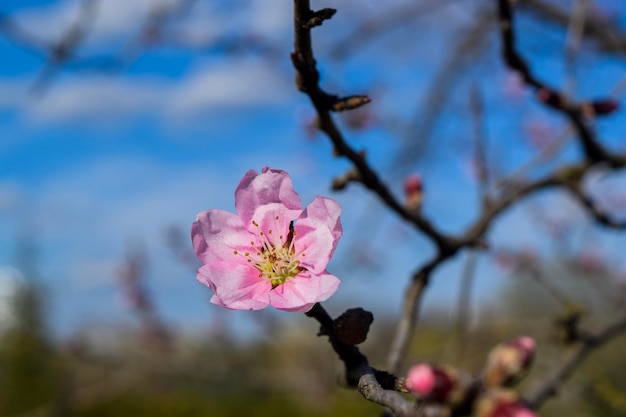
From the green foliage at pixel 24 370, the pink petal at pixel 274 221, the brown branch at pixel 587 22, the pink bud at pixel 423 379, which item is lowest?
the pink bud at pixel 423 379

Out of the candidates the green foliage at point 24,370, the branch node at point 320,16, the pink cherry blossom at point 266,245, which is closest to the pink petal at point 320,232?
the pink cherry blossom at point 266,245

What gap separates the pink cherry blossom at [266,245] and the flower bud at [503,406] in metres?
0.32

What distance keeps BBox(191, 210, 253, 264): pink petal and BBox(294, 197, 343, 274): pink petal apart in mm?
114

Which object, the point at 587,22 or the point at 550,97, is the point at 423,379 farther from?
the point at 587,22

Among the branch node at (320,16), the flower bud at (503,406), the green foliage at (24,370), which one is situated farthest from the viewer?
the green foliage at (24,370)

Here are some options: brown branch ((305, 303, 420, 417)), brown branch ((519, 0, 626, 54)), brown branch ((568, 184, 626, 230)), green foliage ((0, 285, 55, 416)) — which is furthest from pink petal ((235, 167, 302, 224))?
green foliage ((0, 285, 55, 416))

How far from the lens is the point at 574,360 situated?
1931mm

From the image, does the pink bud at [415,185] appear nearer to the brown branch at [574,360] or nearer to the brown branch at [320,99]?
the brown branch at [320,99]

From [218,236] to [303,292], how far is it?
0.19m

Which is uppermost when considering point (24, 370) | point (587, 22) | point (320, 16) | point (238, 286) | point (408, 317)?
point (24, 370)

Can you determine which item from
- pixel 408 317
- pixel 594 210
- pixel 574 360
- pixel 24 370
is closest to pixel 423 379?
pixel 408 317

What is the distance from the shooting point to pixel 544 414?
486 centimetres

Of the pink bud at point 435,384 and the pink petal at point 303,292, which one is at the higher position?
the pink petal at point 303,292

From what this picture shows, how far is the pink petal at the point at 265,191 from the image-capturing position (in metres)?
0.96
